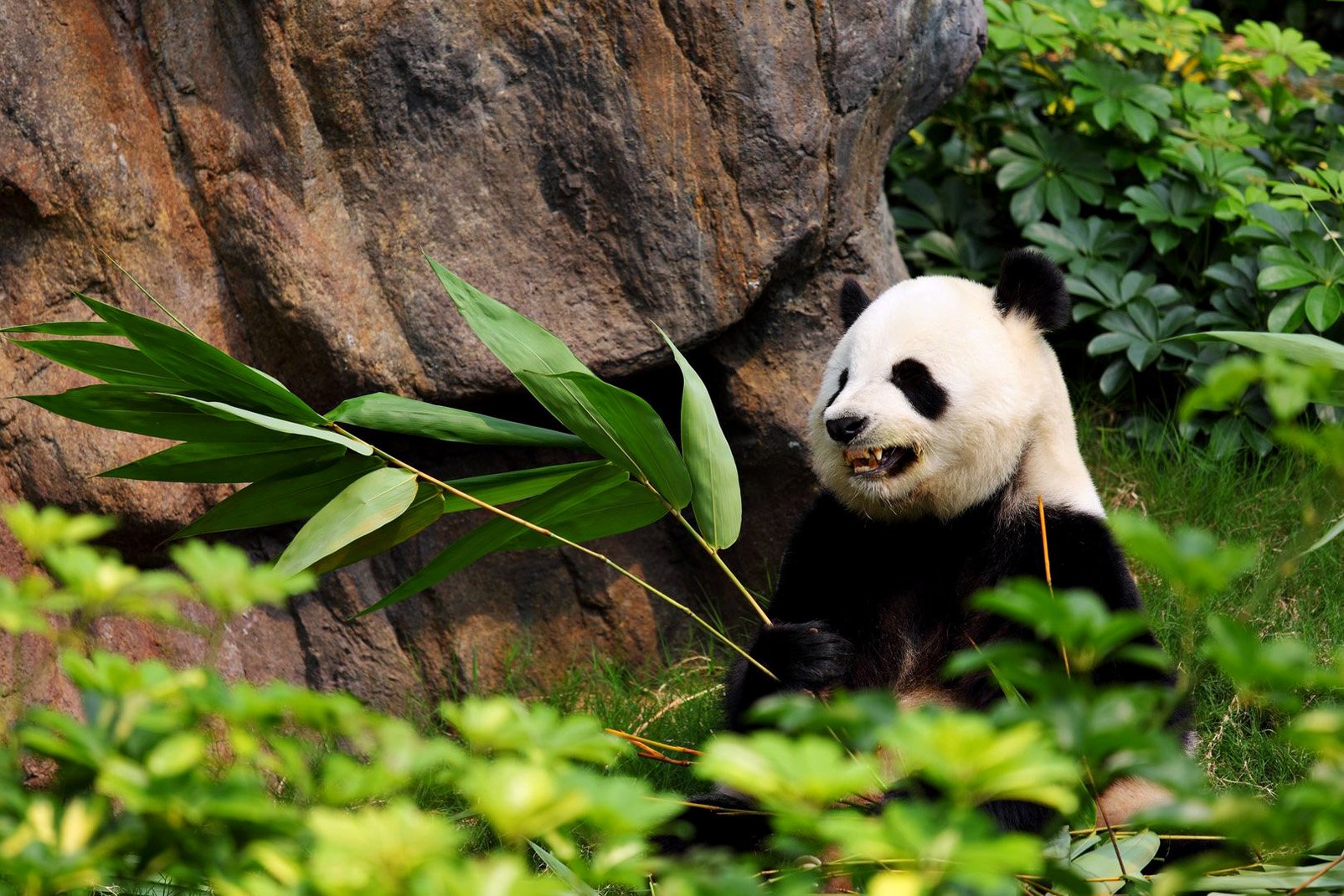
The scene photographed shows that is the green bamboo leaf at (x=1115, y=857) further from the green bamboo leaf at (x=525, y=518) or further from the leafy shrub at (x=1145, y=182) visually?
the leafy shrub at (x=1145, y=182)

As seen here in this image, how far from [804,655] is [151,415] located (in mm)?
1547

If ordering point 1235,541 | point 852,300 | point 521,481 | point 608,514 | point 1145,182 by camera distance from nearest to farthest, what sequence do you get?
1. point 521,481
2. point 608,514
3. point 852,300
4. point 1235,541
5. point 1145,182

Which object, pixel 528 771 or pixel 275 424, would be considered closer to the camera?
pixel 528 771

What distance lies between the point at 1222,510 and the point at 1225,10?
12.7ft

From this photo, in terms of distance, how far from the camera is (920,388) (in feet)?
9.34

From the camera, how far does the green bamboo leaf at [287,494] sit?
2.88 metres

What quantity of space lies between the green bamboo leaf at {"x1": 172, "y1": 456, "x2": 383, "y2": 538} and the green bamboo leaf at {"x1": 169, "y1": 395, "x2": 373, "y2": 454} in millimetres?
134

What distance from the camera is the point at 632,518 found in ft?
10.3

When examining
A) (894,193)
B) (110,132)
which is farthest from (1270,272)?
(110,132)

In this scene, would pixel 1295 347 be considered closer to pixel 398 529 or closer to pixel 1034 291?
pixel 1034 291

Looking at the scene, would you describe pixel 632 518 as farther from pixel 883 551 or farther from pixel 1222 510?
pixel 1222 510

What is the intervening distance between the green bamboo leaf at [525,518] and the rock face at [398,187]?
0.90 metres

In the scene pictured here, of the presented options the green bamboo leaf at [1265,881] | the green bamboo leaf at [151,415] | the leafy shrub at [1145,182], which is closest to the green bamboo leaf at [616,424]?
the green bamboo leaf at [151,415]

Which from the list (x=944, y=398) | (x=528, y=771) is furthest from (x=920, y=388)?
(x=528, y=771)
